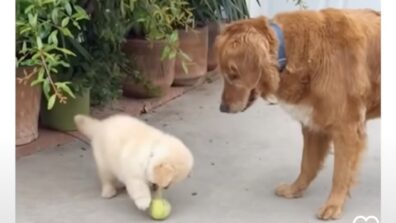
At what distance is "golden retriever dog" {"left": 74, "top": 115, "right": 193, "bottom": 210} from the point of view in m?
2.89

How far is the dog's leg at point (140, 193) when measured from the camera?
296 cm

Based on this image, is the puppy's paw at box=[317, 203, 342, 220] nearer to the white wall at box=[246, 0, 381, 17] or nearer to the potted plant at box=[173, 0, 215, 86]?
the white wall at box=[246, 0, 381, 17]

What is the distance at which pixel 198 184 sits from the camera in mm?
3396

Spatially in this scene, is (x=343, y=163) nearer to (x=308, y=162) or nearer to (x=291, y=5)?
(x=308, y=162)

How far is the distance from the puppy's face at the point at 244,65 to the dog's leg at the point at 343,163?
326mm

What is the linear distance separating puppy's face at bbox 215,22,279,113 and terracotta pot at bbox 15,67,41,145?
1075mm

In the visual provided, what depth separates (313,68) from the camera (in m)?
2.86

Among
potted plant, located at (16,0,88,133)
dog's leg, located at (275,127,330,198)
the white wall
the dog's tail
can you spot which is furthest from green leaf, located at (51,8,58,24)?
the white wall

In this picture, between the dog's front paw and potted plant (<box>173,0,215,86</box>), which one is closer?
the dog's front paw

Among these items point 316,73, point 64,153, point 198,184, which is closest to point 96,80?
point 64,153

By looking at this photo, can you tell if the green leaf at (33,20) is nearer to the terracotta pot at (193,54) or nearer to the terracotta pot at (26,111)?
the terracotta pot at (26,111)

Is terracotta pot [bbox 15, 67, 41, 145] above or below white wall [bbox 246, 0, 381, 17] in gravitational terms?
below

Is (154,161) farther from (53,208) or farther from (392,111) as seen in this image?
(392,111)

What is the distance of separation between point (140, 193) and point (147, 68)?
172cm
